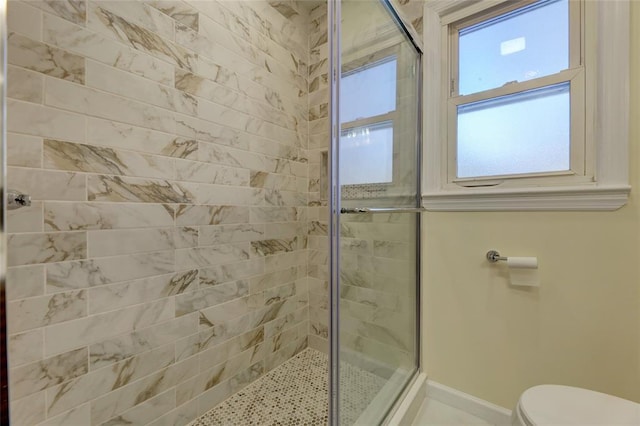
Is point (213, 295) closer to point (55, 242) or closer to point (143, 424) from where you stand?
point (143, 424)

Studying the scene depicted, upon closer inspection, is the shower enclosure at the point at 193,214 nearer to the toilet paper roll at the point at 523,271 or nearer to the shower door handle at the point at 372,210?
the shower door handle at the point at 372,210

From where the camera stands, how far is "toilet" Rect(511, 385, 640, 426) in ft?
2.59

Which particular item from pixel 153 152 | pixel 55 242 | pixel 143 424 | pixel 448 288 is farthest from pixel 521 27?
pixel 143 424

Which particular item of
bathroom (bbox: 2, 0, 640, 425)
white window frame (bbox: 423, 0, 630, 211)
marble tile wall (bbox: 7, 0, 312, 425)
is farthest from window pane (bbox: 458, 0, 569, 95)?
marble tile wall (bbox: 7, 0, 312, 425)

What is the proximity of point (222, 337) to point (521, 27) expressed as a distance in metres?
2.20

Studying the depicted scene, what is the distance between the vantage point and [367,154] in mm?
1173

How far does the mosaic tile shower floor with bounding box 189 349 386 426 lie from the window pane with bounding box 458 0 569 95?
4.94 ft

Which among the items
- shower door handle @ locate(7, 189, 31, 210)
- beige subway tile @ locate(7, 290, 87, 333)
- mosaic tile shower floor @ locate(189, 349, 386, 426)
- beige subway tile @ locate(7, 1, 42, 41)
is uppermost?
beige subway tile @ locate(7, 1, 42, 41)

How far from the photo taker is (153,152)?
1248 millimetres

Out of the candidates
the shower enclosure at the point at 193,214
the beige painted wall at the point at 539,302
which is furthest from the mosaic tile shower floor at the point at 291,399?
the beige painted wall at the point at 539,302

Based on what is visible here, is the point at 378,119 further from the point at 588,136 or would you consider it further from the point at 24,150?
the point at 24,150

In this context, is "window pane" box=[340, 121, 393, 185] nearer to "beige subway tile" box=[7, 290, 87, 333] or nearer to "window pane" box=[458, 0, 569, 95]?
"window pane" box=[458, 0, 569, 95]

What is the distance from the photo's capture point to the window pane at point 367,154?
1003 millimetres

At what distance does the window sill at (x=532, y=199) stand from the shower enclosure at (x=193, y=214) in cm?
19
